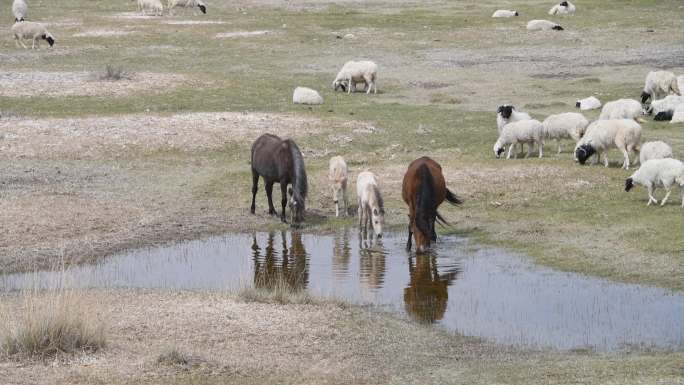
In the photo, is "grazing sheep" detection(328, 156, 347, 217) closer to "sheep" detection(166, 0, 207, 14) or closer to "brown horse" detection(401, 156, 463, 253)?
"brown horse" detection(401, 156, 463, 253)

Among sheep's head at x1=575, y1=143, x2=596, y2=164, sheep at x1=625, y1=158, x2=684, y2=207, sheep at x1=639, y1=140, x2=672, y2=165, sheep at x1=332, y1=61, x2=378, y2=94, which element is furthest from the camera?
sheep at x1=332, y1=61, x2=378, y2=94

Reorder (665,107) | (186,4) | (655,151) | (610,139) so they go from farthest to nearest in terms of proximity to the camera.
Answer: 1. (186,4)
2. (665,107)
3. (610,139)
4. (655,151)

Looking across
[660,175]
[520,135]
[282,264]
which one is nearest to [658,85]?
[520,135]

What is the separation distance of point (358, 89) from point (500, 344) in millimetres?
26102

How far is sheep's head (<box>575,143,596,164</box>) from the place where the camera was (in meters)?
25.7

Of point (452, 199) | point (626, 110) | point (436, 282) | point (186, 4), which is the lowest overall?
point (436, 282)

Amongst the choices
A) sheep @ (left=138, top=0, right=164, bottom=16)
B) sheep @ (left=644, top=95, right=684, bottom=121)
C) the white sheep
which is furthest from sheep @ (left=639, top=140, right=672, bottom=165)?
sheep @ (left=138, top=0, right=164, bottom=16)

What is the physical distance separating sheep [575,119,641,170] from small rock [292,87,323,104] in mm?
11319

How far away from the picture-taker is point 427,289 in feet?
56.7

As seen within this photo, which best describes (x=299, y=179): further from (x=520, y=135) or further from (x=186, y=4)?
(x=186, y=4)

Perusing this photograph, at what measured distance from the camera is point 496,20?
198ft

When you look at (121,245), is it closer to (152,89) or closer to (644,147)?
(644,147)

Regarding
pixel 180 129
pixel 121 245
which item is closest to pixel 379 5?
pixel 180 129

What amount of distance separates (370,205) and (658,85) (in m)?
17.7
